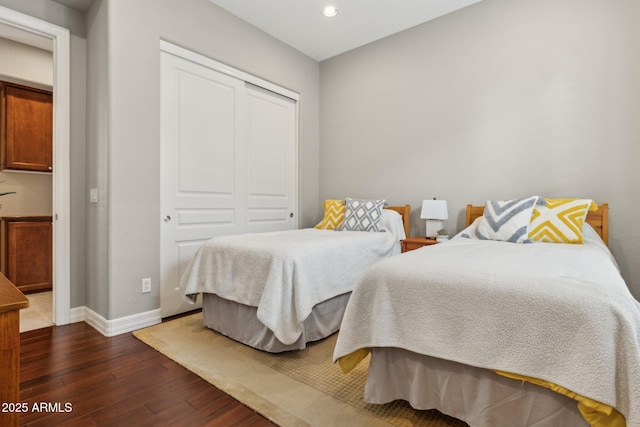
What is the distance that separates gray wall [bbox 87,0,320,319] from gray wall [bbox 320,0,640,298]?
6.86 ft

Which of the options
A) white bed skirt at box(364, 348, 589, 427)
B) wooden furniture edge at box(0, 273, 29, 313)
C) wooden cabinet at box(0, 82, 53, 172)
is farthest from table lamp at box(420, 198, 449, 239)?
wooden cabinet at box(0, 82, 53, 172)

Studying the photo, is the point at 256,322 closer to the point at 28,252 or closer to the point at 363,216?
the point at 363,216

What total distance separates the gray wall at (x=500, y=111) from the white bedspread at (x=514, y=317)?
1340mm

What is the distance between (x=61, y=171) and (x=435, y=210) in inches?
128

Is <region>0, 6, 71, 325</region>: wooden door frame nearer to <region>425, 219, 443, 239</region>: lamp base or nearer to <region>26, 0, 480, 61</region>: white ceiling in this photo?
<region>26, 0, 480, 61</region>: white ceiling

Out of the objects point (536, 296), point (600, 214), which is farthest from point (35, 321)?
point (600, 214)

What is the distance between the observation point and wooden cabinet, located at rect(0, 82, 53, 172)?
353cm

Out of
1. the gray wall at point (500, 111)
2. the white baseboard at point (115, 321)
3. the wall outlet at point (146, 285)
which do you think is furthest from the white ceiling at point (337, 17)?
the white baseboard at point (115, 321)

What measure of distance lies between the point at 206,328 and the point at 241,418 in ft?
3.99

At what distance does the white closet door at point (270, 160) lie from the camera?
360cm

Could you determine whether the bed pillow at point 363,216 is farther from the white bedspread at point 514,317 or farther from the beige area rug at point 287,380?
the white bedspread at point 514,317

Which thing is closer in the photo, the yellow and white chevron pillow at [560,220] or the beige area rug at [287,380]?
the beige area rug at [287,380]

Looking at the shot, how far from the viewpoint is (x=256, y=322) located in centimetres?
219

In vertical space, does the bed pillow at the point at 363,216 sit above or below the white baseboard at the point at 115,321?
above
